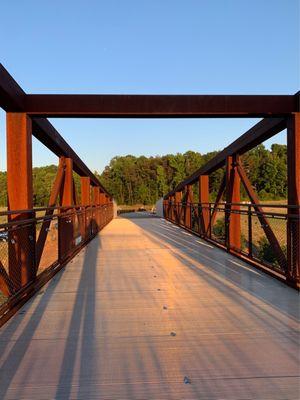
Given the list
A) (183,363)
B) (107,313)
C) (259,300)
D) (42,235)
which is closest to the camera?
(183,363)

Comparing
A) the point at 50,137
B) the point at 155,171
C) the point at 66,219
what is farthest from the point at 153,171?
the point at 50,137

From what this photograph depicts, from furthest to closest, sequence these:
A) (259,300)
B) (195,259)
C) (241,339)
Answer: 1. (195,259)
2. (259,300)
3. (241,339)

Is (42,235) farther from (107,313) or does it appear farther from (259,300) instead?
(259,300)

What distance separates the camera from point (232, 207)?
26.2ft

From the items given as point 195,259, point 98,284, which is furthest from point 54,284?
point 195,259

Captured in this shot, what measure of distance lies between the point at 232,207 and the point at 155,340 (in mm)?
5332

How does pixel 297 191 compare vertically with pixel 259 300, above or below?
above

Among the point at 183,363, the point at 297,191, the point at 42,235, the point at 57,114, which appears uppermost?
the point at 57,114

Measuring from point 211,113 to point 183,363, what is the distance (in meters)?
3.58

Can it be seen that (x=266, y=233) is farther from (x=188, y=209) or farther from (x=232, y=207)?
(x=188, y=209)

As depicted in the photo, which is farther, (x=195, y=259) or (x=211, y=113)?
(x=195, y=259)

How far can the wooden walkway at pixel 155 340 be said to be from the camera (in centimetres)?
230

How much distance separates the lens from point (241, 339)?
2998 mm

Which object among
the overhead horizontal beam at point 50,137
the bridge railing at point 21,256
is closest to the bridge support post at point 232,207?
the bridge railing at point 21,256
